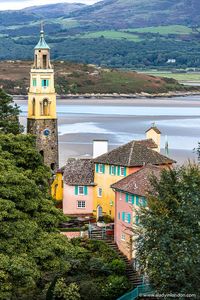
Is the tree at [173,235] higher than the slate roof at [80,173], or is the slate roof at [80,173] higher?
the tree at [173,235]

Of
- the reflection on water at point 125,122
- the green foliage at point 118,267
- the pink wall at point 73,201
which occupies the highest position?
the pink wall at point 73,201

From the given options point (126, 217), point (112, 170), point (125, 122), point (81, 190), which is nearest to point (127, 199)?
point (126, 217)

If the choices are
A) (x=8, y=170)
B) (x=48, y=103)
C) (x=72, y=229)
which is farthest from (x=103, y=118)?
(x=8, y=170)

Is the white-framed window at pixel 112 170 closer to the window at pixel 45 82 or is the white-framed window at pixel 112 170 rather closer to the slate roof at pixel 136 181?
the slate roof at pixel 136 181

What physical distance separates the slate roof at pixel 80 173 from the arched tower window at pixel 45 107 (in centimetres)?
489

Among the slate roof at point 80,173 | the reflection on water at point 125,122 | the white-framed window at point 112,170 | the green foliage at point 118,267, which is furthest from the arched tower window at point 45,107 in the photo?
the reflection on water at point 125,122

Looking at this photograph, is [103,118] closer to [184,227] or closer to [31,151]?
[31,151]

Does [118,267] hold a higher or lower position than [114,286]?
higher

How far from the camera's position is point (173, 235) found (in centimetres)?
2644

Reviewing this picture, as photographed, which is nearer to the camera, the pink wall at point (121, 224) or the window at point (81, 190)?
the pink wall at point (121, 224)

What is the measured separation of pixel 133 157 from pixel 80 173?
3.67 m

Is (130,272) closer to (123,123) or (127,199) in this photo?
(127,199)

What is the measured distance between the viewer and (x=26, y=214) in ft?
98.5

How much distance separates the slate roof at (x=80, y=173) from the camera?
46.4m
